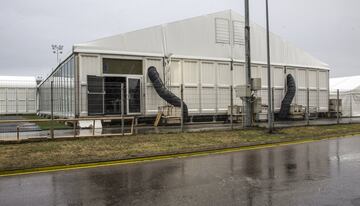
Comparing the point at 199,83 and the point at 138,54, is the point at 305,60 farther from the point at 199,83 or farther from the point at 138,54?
the point at 138,54

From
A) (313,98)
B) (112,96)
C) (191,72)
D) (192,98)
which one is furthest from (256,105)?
(313,98)

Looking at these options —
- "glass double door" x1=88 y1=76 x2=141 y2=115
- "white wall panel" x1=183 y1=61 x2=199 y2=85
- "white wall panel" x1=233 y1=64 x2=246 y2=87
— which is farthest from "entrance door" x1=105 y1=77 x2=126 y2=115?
"white wall panel" x1=233 y1=64 x2=246 y2=87

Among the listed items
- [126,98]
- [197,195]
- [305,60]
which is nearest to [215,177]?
[197,195]

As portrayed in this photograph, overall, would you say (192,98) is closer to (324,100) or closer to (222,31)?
(222,31)

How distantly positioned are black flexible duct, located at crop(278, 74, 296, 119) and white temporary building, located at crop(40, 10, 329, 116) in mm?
621

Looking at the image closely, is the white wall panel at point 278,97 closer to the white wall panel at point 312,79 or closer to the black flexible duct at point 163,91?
the white wall panel at point 312,79

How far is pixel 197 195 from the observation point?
6152 millimetres

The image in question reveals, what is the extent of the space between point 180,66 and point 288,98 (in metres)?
8.75

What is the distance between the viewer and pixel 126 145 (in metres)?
12.4

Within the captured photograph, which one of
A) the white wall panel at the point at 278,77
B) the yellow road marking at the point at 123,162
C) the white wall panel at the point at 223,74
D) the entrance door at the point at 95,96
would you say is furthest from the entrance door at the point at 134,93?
the white wall panel at the point at 278,77

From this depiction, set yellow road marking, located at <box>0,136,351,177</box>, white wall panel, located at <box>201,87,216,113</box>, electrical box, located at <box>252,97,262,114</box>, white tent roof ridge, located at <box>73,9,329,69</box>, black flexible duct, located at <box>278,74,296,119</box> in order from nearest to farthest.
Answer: yellow road marking, located at <box>0,136,351,177</box>
electrical box, located at <box>252,97,262,114</box>
white tent roof ridge, located at <box>73,9,329,69</box>
white wall panel, located at <box>201,87,216,113</box>
black flexible duct, located at <box>278,74,296,119</box>

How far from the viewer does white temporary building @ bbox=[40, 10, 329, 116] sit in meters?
21.3

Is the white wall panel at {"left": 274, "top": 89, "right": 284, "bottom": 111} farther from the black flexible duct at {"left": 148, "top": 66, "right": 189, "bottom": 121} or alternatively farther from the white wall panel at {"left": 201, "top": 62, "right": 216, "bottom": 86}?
the black flexible duct at {"left": 148, "top": 66, "right": 189, "bottom": 121}

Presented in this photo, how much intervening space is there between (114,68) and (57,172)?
1419 cm
